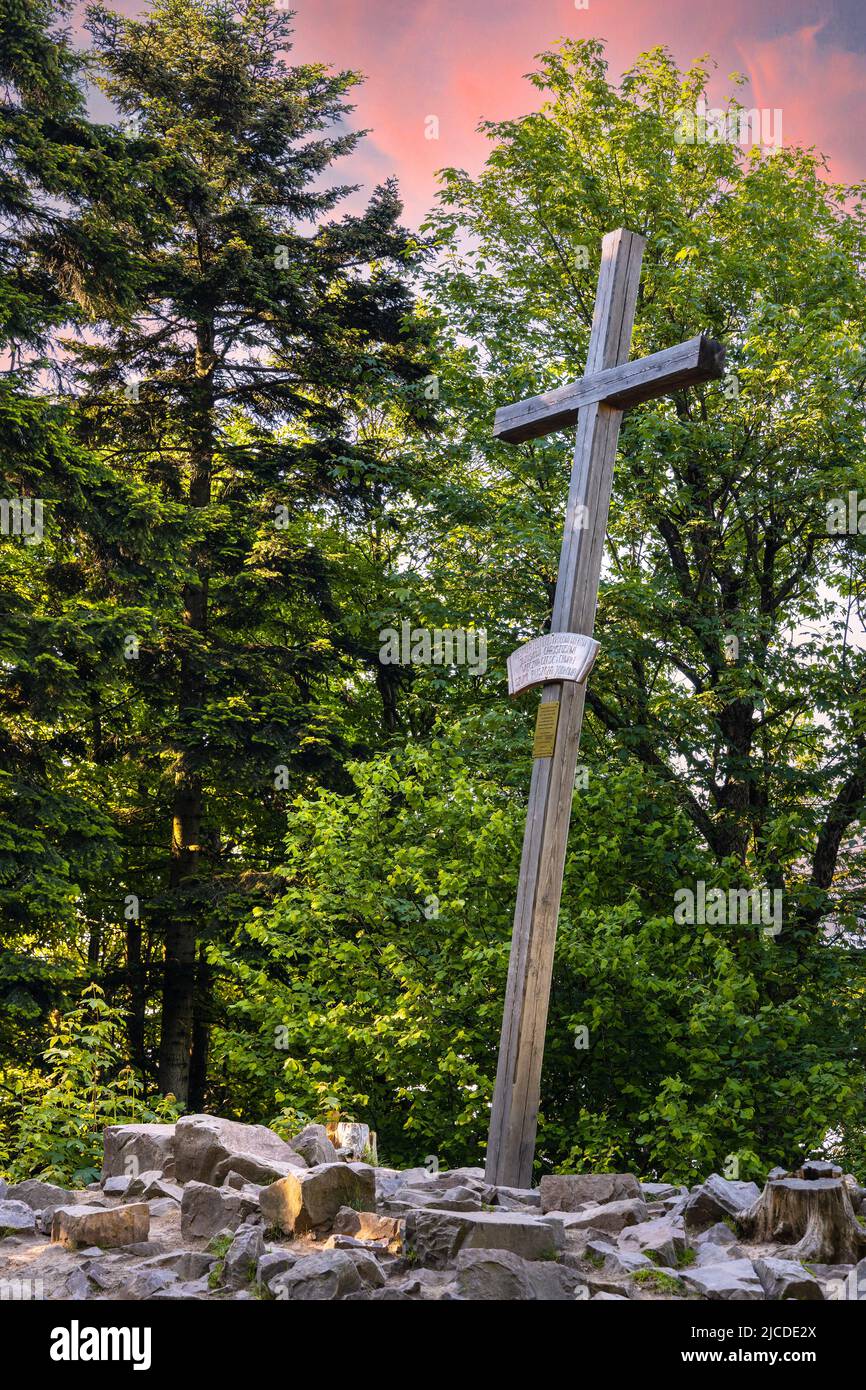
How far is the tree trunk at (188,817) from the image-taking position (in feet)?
48.5

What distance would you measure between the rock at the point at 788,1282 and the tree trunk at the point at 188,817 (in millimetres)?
11009

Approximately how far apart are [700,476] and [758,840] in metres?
4.60

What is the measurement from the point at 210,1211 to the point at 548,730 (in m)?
2.93

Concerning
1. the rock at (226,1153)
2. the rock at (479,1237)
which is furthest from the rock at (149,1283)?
the rock at (226,1153)

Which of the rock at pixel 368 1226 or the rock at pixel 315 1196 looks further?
the rock at pixel 315 1196

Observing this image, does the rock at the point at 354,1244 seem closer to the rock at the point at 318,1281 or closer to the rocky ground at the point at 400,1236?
the rocky ground at the point at 400,1236

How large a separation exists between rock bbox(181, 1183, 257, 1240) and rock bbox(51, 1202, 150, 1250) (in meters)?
Answer: 0.16

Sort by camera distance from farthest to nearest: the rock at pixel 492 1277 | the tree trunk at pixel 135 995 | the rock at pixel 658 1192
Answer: the tree trunk at pixel 135 995
the rock at pixel 658 1192
the rock at pixel 492 1277

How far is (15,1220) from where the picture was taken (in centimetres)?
475

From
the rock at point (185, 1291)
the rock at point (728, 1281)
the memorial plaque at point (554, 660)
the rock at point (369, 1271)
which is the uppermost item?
the memorial plaque at point (554, 660)

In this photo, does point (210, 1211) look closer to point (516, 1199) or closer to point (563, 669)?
point (516, 1199)

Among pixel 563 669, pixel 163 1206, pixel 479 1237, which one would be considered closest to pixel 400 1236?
pixel 479 1237

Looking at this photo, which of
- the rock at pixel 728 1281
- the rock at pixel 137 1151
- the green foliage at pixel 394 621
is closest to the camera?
the rock at pixel 728 1281

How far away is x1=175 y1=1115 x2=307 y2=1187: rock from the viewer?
5.17m
